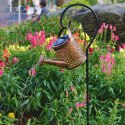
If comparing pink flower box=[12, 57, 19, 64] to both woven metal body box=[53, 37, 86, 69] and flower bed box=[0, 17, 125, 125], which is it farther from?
woven metal body box=[53, 37, 86, 69]

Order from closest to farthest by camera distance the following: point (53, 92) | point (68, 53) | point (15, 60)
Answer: point (68, 53)
point (53, 92)
point (15, 60)

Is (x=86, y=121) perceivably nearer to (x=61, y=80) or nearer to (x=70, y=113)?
(x=70, y=113)

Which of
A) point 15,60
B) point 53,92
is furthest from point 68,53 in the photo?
point 15,60

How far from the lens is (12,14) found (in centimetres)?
2208

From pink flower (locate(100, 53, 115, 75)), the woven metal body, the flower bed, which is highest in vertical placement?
the woven metal body

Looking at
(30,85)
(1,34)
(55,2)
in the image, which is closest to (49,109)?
(30,85)

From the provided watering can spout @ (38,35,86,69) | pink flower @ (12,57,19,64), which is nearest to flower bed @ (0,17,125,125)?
pink flower @ (12,57,19,64)

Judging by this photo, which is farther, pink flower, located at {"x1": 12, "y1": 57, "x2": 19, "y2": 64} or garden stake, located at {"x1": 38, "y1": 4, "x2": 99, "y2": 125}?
pink flower, located at {"x1": 12, "y1": 57, "x2": 19, "y2": 64}

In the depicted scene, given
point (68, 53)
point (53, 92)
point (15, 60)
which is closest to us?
point (68, 53)

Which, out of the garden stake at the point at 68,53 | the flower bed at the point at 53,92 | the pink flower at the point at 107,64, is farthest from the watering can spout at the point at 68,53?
the pink flower at the point at 107,64

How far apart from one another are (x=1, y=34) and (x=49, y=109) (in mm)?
3968

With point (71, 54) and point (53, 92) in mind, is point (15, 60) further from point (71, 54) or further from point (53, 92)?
point (71, 54)

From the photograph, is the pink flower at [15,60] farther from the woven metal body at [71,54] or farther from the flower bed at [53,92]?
the woven metal body at [71,54]

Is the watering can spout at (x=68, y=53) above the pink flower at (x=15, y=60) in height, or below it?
above
